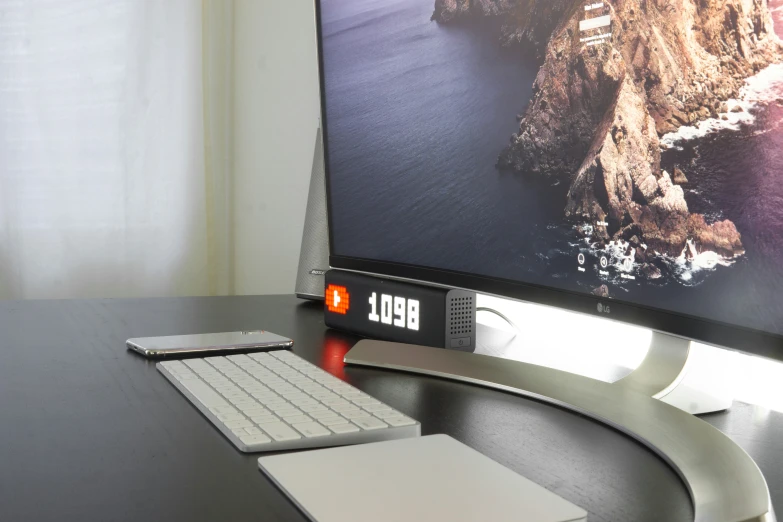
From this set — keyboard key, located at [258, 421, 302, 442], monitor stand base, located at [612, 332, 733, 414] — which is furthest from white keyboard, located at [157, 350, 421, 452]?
monitor stand base, located at [612, 332, 733, 414]

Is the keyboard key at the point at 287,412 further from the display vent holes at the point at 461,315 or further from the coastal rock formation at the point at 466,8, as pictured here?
the coastal rock formation at the point at 466,8

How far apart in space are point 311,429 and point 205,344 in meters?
0.40

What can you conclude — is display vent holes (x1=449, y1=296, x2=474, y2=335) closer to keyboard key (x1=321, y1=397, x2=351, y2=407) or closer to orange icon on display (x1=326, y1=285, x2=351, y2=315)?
orange icon on display (x1=326, y1=285, x2=351, y2=315)

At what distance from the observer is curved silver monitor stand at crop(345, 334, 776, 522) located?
1.73ft

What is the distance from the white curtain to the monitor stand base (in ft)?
6.76

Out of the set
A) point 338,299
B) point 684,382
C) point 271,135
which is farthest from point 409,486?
point 271,135

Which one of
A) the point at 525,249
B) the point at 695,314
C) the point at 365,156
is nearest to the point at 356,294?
the point at 365,156

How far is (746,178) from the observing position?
0.60 meters

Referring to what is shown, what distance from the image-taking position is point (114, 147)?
2467mm

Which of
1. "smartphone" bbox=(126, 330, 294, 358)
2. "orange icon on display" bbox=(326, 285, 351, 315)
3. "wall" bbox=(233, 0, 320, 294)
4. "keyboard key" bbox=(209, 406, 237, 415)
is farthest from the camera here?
"wall" bbox=(233, 0, 320, 294)

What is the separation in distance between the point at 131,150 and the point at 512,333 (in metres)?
1.69

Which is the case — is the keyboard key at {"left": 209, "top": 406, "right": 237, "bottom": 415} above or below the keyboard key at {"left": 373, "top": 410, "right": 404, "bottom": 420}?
above

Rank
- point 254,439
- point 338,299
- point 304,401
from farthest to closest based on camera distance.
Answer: point 338,299
point 304,401
point 254,439

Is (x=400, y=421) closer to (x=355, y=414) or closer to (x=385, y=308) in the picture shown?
(x=355, y=414)
